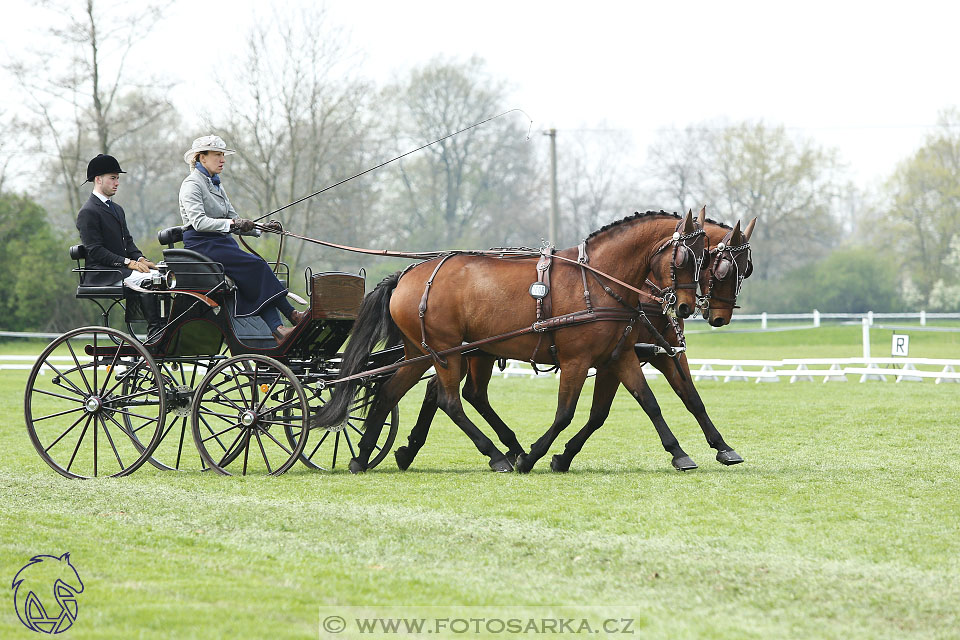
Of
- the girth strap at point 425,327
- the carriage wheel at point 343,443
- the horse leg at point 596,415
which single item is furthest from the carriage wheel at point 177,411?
the horse leg at point 596,415

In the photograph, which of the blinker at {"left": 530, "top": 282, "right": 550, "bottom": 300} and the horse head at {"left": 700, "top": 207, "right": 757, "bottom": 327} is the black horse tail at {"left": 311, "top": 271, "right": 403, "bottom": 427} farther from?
the horse head at {"left": 700, "top": 207, "right": 757, "bottom": 327}

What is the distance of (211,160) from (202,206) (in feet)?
1.45

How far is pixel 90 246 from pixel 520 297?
344 cm

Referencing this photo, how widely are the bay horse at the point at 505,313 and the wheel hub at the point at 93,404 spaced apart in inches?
70.8

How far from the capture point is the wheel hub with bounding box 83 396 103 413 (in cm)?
867

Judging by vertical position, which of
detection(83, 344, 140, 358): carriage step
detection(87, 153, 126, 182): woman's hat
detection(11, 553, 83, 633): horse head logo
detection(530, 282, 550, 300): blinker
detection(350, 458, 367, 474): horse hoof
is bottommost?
detection(350, 458, 367, 474): horse hoof

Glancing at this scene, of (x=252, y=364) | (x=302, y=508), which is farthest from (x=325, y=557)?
(x=252, y=364)

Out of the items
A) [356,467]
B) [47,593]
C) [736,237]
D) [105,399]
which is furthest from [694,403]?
[47,593]

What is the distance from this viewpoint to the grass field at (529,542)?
4289 millimetres

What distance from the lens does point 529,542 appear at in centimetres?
559

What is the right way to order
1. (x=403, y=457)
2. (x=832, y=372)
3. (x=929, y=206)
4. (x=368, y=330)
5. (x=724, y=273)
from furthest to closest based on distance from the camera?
(x=929, y=206)
(x=832, y=372)
(x=403, y=457)
(x=368, y=330)
(x=724, y=273)

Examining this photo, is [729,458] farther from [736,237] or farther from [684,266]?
[736,237]

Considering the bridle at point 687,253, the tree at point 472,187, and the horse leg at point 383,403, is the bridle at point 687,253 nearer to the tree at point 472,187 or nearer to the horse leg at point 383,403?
the horse leg at point 383,403

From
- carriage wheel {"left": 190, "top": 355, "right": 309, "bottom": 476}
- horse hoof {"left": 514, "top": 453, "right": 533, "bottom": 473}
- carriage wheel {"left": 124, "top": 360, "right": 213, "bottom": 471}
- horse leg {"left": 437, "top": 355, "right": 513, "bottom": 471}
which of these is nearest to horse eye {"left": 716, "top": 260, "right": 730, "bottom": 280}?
horse hoof {"left": 514, "top": 453, "right": 533, "bottom": 473}
